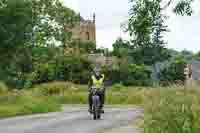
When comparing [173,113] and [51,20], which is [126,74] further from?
[173,113]

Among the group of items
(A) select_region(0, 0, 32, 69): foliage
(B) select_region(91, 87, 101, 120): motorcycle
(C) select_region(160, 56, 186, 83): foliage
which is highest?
(A) select_region(0, 0, 32, 69): foliage

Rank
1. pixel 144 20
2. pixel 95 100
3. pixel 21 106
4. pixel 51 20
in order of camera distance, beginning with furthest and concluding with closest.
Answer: pixel 51 20 < pixel 21 106 < pixel 95 100 < pixel 144 20

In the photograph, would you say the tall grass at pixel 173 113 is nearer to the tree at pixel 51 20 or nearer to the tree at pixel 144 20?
the tree at pixel 144 20

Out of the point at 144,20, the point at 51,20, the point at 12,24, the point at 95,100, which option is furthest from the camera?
the point at 51,20

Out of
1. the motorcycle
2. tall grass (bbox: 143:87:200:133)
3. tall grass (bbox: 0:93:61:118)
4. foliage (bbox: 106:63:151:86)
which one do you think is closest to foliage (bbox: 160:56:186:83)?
foliage (bbox: 106:63:151:86)

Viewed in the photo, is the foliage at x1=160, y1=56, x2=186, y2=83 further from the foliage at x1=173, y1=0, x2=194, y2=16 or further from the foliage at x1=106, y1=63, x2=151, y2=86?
the foliage at x1=173, y1=0, x2=194, y2=16

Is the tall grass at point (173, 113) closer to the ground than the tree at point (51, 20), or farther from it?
closer to the ground

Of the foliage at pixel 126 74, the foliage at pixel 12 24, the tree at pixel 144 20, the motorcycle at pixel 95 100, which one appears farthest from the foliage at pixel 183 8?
the foliage at pixel 126 74

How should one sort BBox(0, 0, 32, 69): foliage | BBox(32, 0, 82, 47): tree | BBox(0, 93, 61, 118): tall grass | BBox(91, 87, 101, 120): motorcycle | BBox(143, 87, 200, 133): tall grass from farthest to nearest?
1. BBox(32, 0, 82, 47): tree
2. BBox(0, 0, 32, 69): foliage
3. BBox(0, 93, 61, 118): tall grass
4. BBox(91, 87, 101, 120): motorcycle
5. BBox(143, 87, 200, 133): tall grass

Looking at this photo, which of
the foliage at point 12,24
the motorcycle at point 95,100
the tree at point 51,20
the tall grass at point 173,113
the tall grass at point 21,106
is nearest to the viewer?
the tall grass at point 173,113

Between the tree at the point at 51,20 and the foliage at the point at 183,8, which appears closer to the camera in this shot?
the foliage at the point at 183,8

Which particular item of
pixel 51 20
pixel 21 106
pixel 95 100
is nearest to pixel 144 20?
pixel 95 100

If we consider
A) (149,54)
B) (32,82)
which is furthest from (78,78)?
(149,54)

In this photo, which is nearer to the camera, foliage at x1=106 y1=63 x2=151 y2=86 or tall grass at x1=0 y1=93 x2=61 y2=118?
tall grass at x1=0 y1=93 x2=61 y2=118
